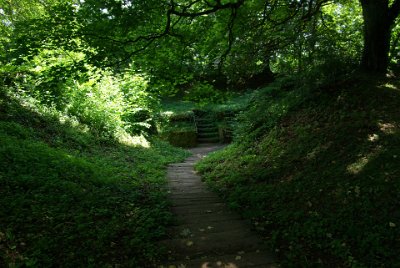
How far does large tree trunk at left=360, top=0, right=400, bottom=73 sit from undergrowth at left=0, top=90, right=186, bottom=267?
6.64 meters

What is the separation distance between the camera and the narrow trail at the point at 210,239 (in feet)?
13.1

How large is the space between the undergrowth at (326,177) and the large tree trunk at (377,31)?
634 mm

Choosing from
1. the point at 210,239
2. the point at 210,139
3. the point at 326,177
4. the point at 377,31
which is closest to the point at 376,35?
the point at 377,31

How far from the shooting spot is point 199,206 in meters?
6.22

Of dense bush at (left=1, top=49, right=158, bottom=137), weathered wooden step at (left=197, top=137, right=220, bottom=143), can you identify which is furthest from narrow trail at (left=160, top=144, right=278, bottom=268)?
weathered wooden step at (left=197, top=137, right=220, bottom=143)

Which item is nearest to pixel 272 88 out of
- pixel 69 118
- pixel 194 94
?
pixel 194 94

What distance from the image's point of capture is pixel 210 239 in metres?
4.56

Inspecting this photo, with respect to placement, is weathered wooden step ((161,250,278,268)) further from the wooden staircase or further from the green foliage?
the wooden staircase

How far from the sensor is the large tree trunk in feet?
24.3

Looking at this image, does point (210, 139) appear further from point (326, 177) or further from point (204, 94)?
point (326, 177)

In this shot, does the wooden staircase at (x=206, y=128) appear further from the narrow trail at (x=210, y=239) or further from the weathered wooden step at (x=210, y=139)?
the narrow trail at (x=210, y=239)

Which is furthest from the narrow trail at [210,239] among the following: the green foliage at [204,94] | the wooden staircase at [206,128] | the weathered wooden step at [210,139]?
the wooden staircase at [206,128]

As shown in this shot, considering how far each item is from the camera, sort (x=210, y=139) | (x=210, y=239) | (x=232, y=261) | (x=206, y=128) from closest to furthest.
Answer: (x=232, y=261)
(x=210, y=239)
(x=210, y=139)
(x=206, y=128)

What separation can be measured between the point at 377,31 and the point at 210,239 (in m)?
6.86
